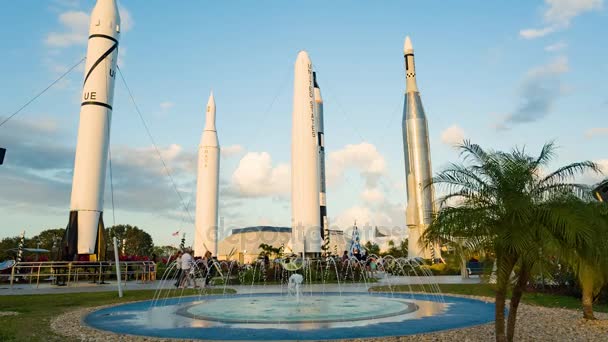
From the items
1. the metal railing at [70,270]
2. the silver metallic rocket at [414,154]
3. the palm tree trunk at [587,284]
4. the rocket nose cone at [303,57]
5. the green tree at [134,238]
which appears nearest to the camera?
the palm tree trunk at [587,284]

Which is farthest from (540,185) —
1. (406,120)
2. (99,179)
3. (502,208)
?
(406,120)

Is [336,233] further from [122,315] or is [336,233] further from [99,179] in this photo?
[122,315]

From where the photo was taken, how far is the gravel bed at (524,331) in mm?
8242

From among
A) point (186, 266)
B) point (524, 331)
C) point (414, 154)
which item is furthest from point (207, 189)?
point (524, 331)

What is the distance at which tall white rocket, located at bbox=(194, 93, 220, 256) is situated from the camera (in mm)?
38781

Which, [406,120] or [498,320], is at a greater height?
[406,120]

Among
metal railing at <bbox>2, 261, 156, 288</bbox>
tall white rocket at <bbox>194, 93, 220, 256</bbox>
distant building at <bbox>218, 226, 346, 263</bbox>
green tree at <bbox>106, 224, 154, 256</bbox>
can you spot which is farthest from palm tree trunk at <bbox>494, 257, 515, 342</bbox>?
green tree at <bbox>106, 224, 154, 256</bbox>

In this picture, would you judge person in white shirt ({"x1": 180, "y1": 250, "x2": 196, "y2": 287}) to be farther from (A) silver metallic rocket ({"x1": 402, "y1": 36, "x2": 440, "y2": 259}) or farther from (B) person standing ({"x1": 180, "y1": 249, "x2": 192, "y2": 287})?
(A) silver metallic rocket ({"x1": 402, "y1": 36, "x2": 440, "y2": 259})

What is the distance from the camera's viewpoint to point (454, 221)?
6.60 meters

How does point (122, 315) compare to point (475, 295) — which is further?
point (475, 295)

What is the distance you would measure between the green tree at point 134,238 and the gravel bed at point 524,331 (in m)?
82.4

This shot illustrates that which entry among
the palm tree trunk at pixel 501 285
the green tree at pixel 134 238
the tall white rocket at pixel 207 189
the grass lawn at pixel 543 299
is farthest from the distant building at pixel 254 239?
the palm tree trunk at pixel 501 285

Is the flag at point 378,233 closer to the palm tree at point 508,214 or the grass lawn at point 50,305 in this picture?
the grass lawn at point 50,305

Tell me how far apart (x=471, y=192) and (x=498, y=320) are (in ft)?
6.43
